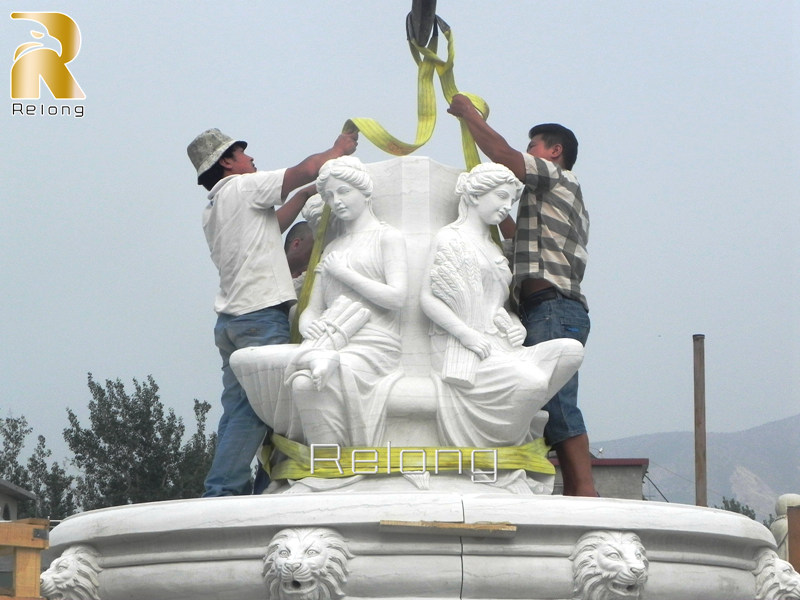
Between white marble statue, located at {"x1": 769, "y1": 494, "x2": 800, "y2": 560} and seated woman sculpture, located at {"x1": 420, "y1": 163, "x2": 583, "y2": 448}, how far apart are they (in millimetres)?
2173

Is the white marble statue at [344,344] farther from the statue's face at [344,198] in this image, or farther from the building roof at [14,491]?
the building roof at [14,491]

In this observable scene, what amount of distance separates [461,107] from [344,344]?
1879 mm

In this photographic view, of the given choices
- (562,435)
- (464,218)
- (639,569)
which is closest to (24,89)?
(464,218)

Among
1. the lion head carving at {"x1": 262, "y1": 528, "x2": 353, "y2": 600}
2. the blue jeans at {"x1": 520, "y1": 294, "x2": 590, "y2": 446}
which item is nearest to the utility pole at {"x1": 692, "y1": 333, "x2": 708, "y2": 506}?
the blue jeans at {"x1": 520, "y1": 294, "x2": 590, "y2": 446}

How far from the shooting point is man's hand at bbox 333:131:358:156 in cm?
984

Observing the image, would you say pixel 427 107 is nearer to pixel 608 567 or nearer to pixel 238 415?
pixel 238 415

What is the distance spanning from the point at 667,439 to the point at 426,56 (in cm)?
6838

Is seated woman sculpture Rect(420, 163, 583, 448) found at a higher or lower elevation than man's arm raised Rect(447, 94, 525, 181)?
lower

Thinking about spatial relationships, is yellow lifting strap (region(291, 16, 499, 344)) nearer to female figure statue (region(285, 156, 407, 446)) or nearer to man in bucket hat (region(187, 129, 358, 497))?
man in bucket hat (region(187, 129, 358, 497))

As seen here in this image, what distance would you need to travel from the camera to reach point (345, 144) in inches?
390

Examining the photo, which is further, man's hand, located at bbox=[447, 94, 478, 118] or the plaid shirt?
man's hand, located at bbox=[447, 94, 478, 118]

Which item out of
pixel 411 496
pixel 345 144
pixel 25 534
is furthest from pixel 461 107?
pixel 25 534

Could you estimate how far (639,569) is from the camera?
25.5 feet

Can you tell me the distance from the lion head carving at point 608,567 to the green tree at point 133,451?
13886mm
